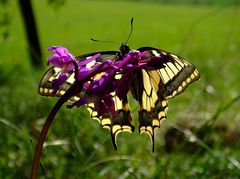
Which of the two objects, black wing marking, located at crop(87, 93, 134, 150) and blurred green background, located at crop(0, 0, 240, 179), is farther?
blurred green background, located at crop(0, 0, 240, 179)

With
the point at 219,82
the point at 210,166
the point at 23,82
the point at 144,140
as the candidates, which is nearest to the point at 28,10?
the point at 23,82

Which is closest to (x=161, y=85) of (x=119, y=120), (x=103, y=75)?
(x=119, y=120)

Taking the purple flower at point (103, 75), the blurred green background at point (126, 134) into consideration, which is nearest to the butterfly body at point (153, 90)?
the blurred green background at point (126, 134)

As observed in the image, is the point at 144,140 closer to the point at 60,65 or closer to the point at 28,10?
the point at 60,65

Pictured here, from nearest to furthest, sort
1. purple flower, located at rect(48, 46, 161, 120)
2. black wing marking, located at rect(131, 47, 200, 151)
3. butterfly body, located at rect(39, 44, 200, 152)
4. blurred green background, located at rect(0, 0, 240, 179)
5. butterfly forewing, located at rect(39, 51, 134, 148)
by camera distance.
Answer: purple flower, located at rect(48, 46, 161, 120) < butterfly forewing, located at rect(39, 51, 134, 148) < butterfly body, located at rect(39, 44, 200, 152) < black wing marking, located at rect(131, 47, 200, 151) < blurred green background, located at rect(0, 0, 240, 179)

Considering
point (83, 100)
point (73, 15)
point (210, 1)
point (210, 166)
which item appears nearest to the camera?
point (83, 100)

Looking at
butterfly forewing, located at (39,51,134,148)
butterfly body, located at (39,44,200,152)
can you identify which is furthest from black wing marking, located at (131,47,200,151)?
butterfly forewing, located at (39,51,134,148)

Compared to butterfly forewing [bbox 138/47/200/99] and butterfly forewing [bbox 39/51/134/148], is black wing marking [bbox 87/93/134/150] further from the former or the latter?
butterfly forewing [bbox 138/47/200/99]

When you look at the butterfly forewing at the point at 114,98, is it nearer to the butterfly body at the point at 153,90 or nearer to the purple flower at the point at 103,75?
the butterfly body at the point at 153,90
